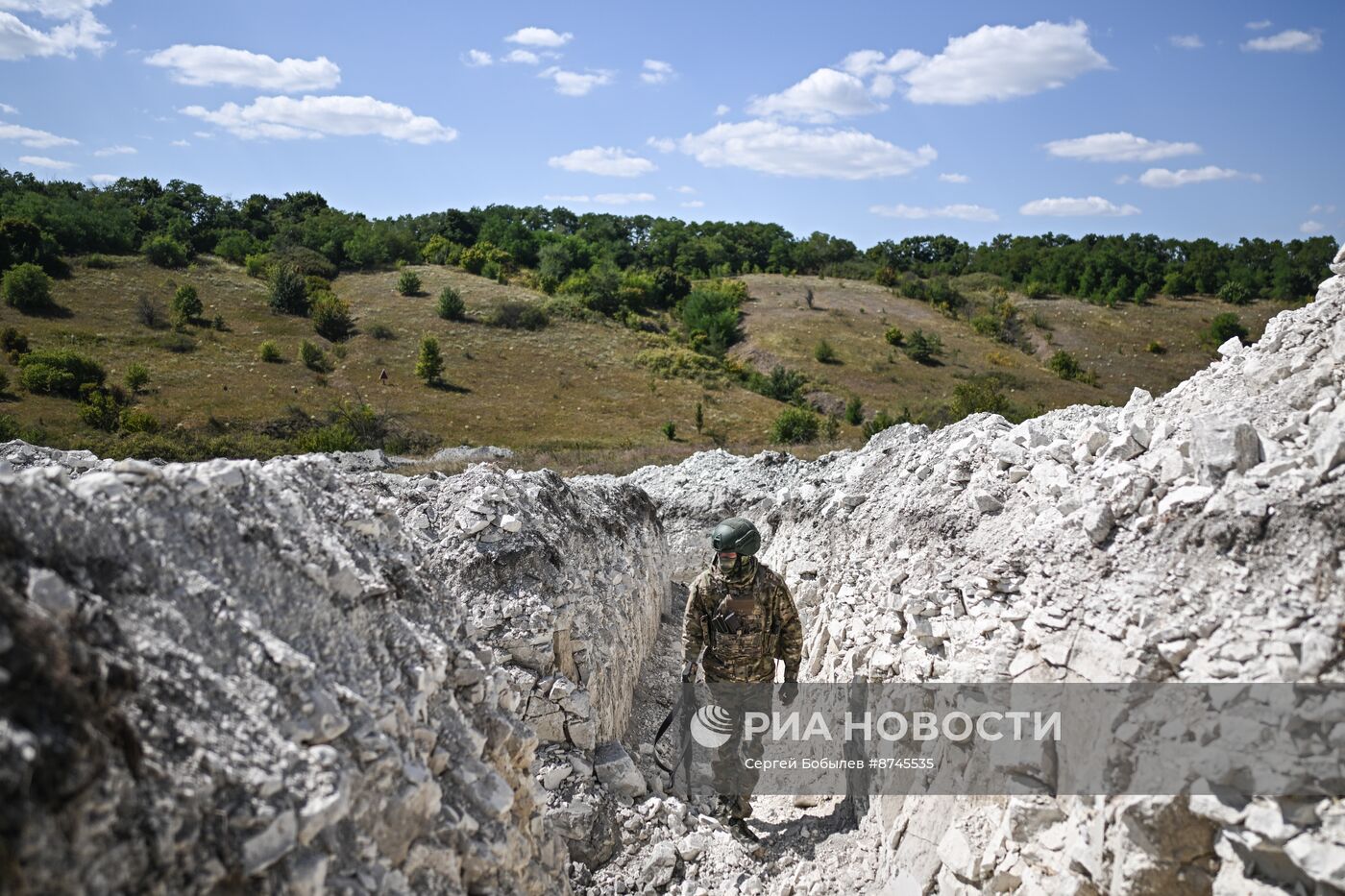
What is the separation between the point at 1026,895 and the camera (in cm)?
504

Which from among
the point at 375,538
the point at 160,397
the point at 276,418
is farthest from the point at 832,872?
the point at 160,397

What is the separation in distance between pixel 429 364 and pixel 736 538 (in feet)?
Result: 143

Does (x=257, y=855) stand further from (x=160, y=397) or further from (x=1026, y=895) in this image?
(x=160, y=397)

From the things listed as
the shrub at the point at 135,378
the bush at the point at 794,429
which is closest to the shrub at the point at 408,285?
the shrub at the point at 135,378

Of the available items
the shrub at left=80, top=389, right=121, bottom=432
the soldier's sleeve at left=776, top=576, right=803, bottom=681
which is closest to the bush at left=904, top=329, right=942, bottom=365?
the shrub at left=80, top=389, right=121, bottom=432

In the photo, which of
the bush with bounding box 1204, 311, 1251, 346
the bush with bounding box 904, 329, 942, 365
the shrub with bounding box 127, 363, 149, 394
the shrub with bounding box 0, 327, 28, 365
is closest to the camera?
the shrub with bounding box 127, 363, 149, 394

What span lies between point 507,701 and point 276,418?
3652 centimetres

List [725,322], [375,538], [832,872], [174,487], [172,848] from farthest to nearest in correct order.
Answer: [725,322] < [832,872] < [375,538] < [174,487] < [172,848]

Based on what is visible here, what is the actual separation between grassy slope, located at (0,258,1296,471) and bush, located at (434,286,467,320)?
802mm

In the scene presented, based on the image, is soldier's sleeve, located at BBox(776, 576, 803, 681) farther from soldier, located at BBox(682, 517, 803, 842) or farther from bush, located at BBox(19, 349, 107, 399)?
bush, located at BBox(19, 349, 107, 399)

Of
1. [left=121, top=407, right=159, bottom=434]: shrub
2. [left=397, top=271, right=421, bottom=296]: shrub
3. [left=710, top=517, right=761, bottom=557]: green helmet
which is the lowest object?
[left=121, top=407, right=159, bottom=434]: shrub

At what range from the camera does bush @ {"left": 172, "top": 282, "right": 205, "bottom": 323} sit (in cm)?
4797

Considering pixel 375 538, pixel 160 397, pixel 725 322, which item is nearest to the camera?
pixel 375 538

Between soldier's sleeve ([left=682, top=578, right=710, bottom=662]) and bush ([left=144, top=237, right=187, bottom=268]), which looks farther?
bush ([left=144, top=237, right=187, bottom=268])
